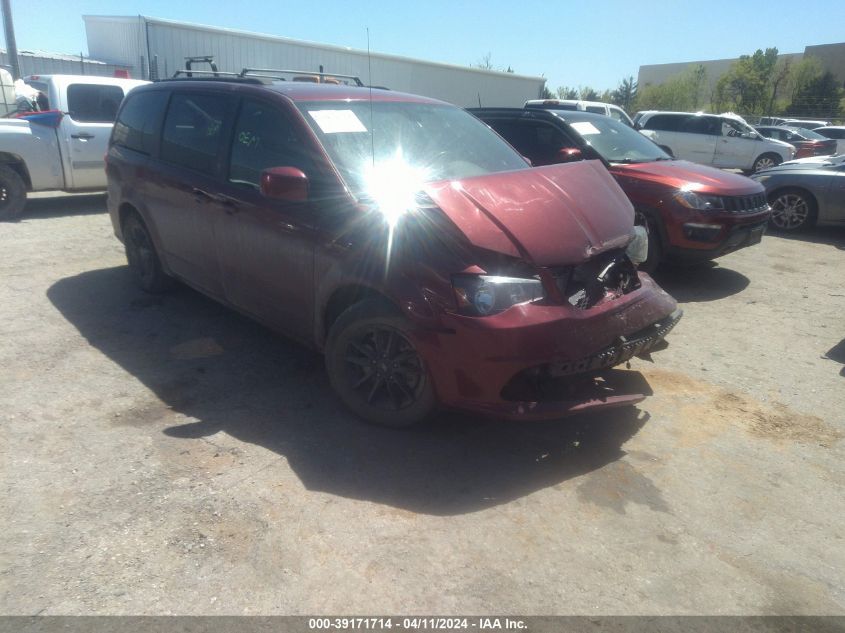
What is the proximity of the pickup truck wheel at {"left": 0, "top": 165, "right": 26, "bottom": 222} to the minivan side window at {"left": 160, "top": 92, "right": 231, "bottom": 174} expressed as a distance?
5065 millimetres

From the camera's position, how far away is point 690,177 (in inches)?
261

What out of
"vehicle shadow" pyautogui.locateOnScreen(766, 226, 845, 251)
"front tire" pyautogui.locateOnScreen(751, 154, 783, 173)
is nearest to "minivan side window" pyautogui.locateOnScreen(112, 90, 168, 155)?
"vehicle shadow" pyautogui.locateOnScreen(766, 226, 845, 251)

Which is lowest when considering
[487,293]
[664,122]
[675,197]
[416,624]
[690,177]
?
[416,624]

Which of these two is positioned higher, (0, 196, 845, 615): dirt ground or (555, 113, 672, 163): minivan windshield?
(555, 113, 672, 163): minivan windshield

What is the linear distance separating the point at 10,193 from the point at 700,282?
898 cm

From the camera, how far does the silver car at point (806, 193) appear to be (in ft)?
30.6

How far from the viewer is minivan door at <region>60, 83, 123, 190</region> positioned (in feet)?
30.1

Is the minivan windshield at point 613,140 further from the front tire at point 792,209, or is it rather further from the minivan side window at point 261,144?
the minivan side window at point 261,144

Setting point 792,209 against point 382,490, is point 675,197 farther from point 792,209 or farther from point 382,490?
point 382,490

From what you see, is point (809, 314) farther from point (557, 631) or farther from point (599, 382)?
point (557, 631)

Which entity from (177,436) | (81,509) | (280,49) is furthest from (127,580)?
(280,49)

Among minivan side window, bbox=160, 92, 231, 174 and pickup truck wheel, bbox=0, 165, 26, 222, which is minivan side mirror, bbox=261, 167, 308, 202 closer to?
minivan side window, bbox=160, 92, 231, 174

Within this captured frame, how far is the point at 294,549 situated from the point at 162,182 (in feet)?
11.2

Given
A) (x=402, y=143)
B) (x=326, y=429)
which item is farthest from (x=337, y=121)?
(x=326, y=429)
